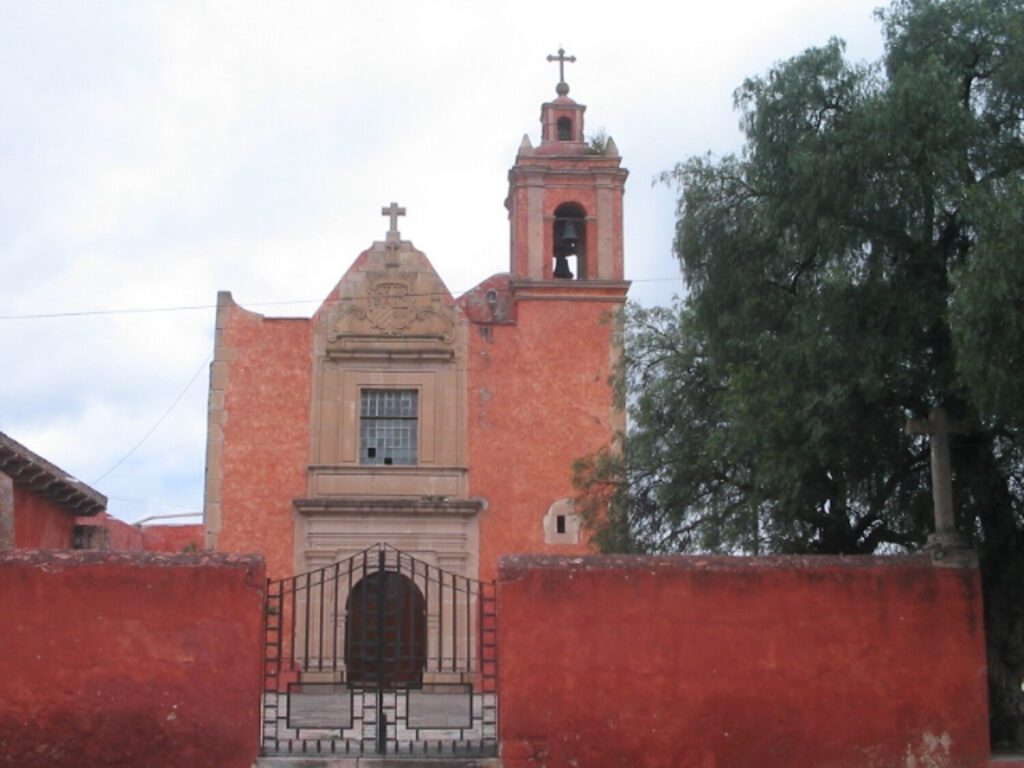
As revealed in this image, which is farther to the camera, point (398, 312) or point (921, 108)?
point (398, 312)

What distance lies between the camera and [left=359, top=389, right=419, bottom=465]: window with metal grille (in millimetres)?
22156

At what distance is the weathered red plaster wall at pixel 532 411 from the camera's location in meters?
22.0

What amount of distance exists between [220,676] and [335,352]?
37.7 ft

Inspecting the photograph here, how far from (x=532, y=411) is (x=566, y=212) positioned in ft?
11.2

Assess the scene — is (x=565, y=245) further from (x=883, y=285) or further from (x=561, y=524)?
(x=883, y=285)

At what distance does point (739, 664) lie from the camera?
11.5 metres

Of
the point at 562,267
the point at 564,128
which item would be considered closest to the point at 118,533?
the point at 562,267

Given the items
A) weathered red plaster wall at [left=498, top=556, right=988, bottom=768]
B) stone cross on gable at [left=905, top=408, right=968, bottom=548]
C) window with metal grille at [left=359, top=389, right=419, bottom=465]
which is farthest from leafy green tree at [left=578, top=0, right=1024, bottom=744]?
window with metal grille at [left=359, top=389, right=419, bottom=465]

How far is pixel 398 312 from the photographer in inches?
888

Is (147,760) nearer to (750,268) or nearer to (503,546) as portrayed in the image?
(750,268)

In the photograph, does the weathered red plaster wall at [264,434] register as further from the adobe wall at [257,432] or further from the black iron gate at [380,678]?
the black iron gate at [380,678]

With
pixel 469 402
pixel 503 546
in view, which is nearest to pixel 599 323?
pixel 469 402

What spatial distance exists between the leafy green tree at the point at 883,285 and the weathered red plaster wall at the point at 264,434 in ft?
31.1

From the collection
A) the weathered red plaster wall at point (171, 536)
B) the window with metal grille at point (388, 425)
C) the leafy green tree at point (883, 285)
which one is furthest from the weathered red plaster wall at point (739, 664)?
the weathered red plaster wall at point (171, 536)
